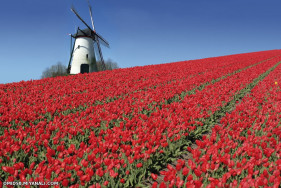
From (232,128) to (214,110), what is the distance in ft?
5.03

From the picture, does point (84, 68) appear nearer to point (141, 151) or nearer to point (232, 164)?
point (141, 151)

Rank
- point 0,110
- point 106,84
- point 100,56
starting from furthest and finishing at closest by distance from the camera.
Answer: point 100,56
point 106,84
point 0,110

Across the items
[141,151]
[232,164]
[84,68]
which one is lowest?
[232,164]

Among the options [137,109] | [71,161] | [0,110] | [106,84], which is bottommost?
[71,161]

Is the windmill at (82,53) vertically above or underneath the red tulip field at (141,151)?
above

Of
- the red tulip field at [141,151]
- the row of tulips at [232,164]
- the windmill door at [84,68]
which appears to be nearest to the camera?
the row of tulips at [232,164]

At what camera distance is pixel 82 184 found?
2904mm

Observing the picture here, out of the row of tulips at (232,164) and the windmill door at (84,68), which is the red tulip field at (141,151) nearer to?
the row of tulips at (232,164)

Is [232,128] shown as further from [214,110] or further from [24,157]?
[24,157]

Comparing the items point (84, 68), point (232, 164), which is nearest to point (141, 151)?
point (232, 164)

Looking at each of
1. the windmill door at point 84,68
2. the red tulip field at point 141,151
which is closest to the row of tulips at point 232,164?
the red tulip field at point 141,151

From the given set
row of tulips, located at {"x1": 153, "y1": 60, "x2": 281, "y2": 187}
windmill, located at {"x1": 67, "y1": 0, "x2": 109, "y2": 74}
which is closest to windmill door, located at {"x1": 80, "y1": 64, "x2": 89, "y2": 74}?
windmill, located at {"x1": 67, "y1": 0, "x2": 109, "y2": 74}

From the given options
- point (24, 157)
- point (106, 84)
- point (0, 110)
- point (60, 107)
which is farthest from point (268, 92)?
point (0, 110)

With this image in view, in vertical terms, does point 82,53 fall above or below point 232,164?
above
